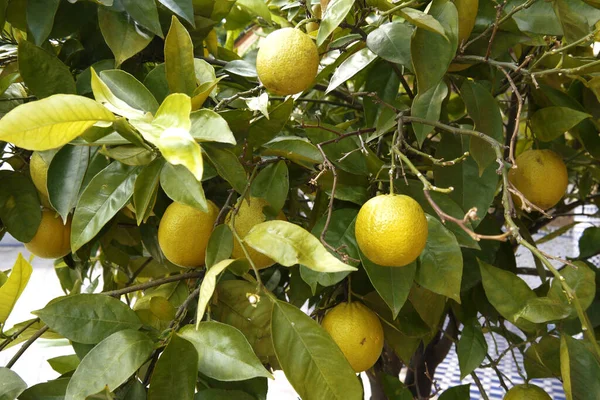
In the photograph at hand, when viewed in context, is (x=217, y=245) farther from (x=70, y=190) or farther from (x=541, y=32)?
(x=541, y=32)

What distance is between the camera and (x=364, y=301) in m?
0.56

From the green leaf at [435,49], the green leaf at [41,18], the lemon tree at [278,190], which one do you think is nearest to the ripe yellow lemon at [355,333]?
the lemon tree at [278,190]

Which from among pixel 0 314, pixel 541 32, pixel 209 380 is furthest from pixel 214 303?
pixel 541 32

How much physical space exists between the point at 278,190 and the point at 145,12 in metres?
0.20

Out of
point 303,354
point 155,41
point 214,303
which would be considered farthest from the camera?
point 155,41

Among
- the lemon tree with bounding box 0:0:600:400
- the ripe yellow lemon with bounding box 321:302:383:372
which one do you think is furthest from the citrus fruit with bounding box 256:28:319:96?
the ripe yellow lemon with bounding box 321:302:383:372

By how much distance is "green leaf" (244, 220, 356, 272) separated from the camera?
0.34m

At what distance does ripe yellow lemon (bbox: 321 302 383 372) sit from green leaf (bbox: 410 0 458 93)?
21 cm

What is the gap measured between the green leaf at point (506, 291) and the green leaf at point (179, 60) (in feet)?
0.98

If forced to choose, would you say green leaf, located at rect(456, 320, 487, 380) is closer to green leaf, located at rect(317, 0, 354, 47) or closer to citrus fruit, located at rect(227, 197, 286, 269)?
citrus fruit, located at rect(227, 197, 286, 269)

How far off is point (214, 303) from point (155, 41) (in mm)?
296

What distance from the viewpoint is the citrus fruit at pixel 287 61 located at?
441 millimetres

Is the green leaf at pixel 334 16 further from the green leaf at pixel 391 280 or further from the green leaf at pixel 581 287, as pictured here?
the green leaf at pixel 581 287

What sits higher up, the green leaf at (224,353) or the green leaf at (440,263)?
the green leaf at (440,263)
